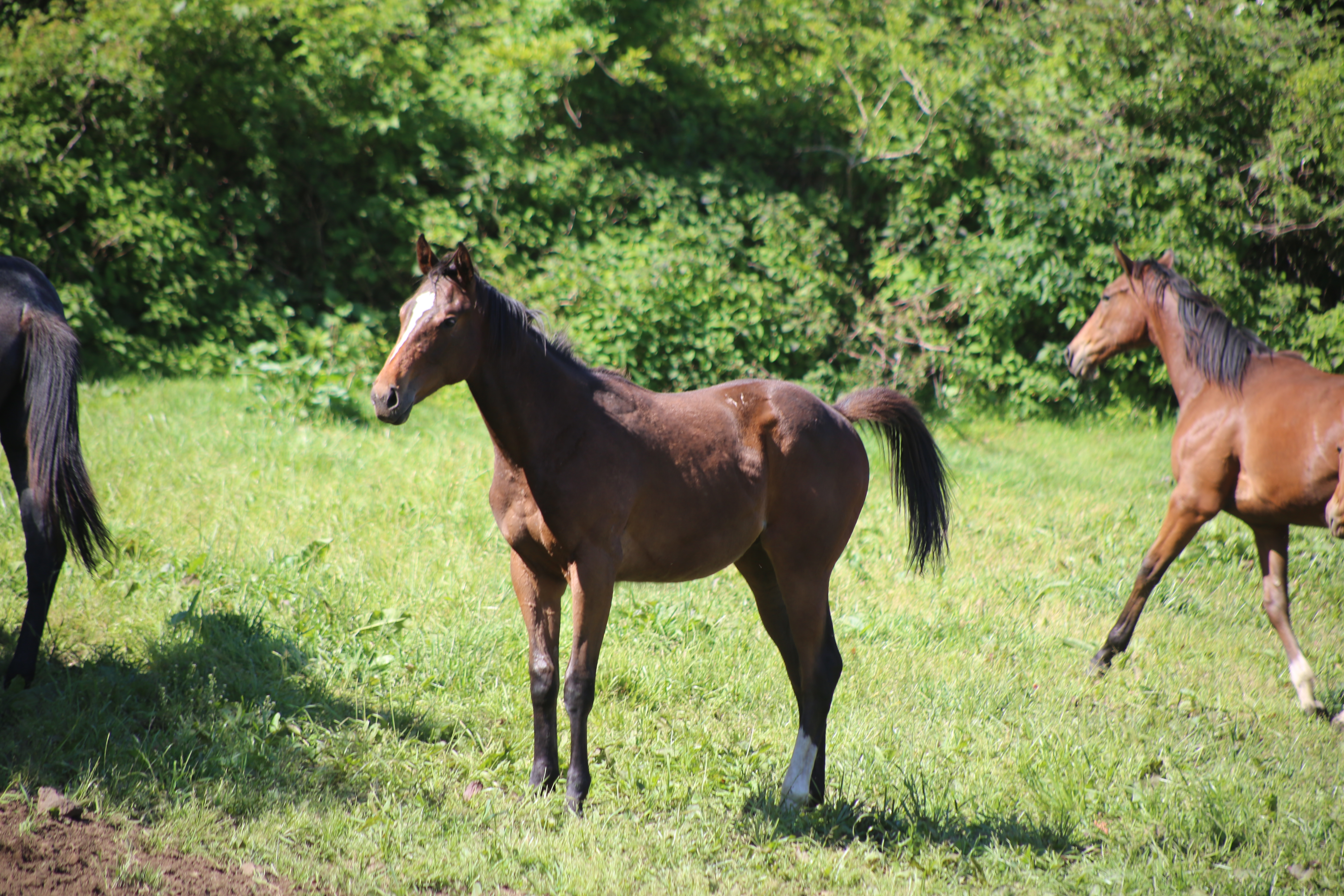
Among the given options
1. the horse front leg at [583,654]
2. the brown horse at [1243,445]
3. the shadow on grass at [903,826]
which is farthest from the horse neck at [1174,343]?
the horse front leg at [583,654]

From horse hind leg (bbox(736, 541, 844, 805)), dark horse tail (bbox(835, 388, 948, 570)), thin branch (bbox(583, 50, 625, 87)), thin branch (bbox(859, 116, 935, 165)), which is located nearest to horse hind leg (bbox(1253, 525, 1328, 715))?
dark horse tail (bbox(835, 388, 948, 570))

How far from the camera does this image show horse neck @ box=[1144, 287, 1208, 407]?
6.17m

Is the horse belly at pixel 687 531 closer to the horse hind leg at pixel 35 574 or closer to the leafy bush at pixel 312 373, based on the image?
the horse hind leg at pixel 35 574

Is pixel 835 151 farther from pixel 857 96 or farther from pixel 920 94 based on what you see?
pixel 920 94

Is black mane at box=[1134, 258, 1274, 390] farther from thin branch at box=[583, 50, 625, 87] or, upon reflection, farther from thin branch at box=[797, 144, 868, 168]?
thin branch at box=[583, 50, 625, 87]

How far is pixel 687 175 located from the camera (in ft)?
40.1

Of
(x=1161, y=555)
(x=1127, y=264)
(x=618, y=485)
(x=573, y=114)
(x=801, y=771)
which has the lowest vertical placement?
(x=801, y=771)

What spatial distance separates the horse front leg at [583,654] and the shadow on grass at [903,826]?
2.29 ft

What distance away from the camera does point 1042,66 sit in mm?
11781

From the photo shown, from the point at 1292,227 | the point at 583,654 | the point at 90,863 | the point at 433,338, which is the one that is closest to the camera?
the point at 90,863

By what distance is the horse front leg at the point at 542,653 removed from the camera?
3.73 meters

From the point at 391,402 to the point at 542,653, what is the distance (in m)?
1.20

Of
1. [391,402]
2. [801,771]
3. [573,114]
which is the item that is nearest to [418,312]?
[391,402]

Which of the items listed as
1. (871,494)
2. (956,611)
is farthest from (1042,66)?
(956,611)
